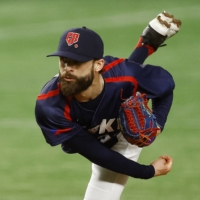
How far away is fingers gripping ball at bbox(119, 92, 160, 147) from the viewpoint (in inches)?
148

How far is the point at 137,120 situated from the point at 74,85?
1.55 feet

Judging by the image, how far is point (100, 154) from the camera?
3.88m

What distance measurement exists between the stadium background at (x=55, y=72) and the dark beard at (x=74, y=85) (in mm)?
1590

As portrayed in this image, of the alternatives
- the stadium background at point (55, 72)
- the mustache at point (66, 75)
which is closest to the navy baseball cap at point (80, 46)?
the mustache at point (66, 75)

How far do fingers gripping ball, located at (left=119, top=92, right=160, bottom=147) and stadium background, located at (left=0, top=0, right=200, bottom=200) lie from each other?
4.13 ft

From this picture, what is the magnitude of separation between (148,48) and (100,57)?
97 cm

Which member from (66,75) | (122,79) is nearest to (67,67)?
(66,75)

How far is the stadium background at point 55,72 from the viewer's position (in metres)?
5.14

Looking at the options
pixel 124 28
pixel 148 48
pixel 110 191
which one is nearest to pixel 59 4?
pixel 124 28

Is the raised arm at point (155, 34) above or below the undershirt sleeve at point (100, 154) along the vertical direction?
above

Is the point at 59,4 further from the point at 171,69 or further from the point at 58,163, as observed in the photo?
the point at 58,163

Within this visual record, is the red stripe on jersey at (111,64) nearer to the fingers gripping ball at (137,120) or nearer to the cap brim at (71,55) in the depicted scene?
the fingers gripping ball at (137,120)

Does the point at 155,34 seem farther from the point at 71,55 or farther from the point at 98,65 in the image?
the point at 71,55

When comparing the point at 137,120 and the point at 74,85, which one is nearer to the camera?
the point at 74,85
